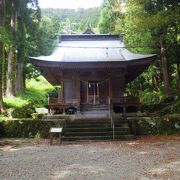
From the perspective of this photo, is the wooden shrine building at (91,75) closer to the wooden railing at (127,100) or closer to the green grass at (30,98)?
the wooden railing at (127,100)

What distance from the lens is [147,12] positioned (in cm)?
2348

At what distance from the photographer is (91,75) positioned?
20031mm

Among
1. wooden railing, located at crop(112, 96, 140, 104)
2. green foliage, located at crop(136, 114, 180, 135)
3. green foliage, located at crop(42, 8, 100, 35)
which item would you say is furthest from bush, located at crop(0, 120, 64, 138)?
green foliage, located at crop(42, 8, 100, 35)

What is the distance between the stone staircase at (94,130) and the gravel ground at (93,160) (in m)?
0.81

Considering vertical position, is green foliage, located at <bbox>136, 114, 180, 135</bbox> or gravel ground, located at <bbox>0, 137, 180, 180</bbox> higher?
green foliage, located at <bbox>136, 114, 180, 135</bbox>

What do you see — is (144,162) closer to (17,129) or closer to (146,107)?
(17,129)

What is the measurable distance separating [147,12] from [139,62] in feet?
21.7

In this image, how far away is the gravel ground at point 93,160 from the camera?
8180 millimetres

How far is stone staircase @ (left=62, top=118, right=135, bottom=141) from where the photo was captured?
588 inches

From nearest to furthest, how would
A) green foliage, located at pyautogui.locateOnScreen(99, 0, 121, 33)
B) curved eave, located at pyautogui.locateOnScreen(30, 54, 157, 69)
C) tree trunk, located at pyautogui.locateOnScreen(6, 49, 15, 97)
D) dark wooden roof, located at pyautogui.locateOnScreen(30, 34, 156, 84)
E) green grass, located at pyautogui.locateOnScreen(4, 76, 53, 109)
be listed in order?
curved eave, located at pyautogui.locateOnScreen(30, 54, 157, 69) < dark wooden roof, located at pyautogui.locateOnScreen(30, 34, 156, 84) < green grass, located at pyautogui.locateOnScreen(4, 76, 53, 109) < tree trunk, located at pyautogui.locateOnScreen(6, 49, 15, 97) < green foliage, located at pyautogui.locateOnScreen(99, 0, 121, 33)

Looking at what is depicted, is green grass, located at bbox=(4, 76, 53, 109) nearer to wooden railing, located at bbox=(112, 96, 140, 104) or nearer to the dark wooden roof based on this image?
the dark wooden roof

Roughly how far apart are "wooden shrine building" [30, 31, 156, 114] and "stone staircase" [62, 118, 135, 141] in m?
2.32

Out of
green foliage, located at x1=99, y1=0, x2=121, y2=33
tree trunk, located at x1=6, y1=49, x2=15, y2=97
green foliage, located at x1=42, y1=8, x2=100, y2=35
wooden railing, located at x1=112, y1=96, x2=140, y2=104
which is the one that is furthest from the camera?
green foliage, located at x1=42, y1=8, x2=100, y2=35

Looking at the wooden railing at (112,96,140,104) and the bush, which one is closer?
the bush
